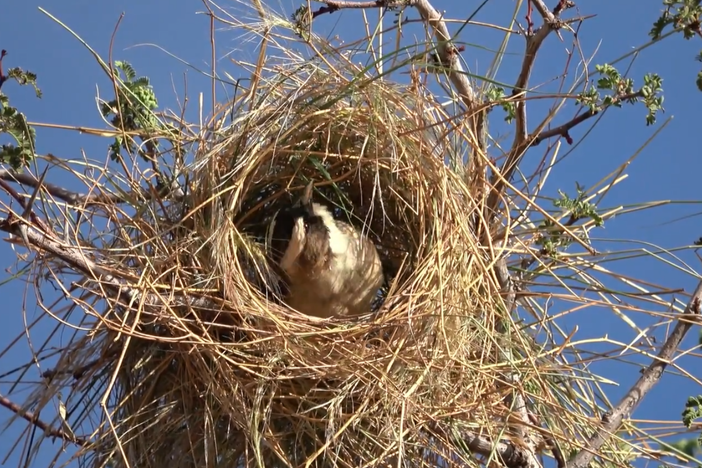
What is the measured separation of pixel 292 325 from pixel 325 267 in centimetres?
25

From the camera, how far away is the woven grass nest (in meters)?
1.75

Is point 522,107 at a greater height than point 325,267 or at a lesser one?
greater

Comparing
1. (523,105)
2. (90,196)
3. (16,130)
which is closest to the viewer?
(16,130)

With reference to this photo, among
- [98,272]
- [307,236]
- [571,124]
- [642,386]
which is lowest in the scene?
[98,272]

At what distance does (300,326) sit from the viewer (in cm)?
183

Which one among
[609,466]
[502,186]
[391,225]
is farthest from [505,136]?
[609,466]

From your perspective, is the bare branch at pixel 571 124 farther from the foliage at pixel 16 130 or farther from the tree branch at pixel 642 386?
the foliage at pixel 16 130

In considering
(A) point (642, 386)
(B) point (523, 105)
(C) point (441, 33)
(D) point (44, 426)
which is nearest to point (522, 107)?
(B) point (523, 105)

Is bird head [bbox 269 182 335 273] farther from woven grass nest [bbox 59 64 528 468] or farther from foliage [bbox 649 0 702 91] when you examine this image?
foliage [bbox 649 0 702 91]

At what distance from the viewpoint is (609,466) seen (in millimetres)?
1871

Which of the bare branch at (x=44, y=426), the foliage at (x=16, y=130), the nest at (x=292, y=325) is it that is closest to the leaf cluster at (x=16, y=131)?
the foliage at (x=16, y=130)

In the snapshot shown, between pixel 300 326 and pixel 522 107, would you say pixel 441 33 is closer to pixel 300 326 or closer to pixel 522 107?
pixel 522 107

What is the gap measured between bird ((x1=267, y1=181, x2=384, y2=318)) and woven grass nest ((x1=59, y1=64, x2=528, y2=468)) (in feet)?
0.17

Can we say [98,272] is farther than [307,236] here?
No
